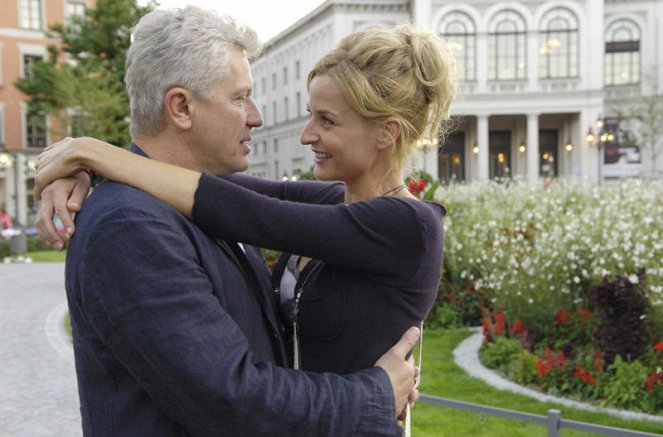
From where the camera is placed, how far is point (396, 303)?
2.03m

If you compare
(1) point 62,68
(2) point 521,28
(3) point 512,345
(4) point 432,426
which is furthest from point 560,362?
(2) point 521,28

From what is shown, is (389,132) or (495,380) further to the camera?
(495,380)

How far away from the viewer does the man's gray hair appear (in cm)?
186

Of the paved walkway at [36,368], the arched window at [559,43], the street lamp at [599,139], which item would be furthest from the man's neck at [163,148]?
the arched window at [559,43]

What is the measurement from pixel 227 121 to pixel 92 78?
115 ft

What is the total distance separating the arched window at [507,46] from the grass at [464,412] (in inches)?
1907

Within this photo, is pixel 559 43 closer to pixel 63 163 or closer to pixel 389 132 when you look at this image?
pixel 389 132

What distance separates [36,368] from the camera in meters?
9.60

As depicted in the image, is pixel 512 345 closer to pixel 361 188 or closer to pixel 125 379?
pixel 361 188

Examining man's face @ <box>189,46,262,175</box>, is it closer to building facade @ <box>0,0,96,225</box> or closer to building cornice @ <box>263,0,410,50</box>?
building facade @ <box>0,0,96,225</box>

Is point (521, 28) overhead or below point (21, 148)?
overhead

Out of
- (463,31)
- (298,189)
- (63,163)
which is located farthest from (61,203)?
(463,31)

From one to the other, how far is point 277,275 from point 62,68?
36.2 meters

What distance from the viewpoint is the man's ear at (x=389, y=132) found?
2.22m
